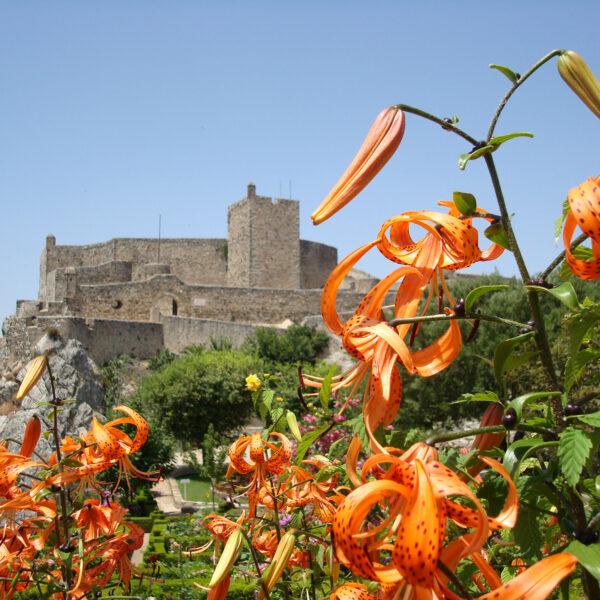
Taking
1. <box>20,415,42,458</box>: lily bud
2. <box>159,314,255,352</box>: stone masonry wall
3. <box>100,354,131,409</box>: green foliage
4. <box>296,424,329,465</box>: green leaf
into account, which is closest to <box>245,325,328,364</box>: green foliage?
<box>159,314,255,352</box>: stone masonry wall

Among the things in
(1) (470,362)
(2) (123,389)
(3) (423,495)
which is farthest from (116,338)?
(3) (423,495)

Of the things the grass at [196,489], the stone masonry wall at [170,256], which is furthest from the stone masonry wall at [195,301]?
the grass at [196,489]

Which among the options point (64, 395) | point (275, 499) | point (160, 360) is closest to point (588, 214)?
point (275, 499)

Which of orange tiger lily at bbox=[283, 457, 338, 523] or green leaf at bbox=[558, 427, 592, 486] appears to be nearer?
green leaf at bbox=[558, 427, 592, 486]

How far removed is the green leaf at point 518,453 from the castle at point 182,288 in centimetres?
1669

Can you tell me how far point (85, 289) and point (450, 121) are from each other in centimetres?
2534

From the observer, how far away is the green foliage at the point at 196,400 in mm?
15281

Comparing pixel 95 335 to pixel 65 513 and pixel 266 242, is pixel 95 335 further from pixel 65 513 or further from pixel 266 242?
pixel 65 513

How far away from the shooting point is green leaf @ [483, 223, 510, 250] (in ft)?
3.20

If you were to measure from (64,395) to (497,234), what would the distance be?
8.51 metres

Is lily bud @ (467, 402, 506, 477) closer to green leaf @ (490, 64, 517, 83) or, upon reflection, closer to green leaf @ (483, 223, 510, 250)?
green leaf @ (483, 223, 510, 250)

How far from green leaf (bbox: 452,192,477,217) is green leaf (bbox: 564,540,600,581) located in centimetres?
47

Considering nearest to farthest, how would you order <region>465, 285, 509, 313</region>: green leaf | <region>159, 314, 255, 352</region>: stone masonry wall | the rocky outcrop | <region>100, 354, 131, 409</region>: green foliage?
<region>465, 285, 509, 313</region>: green leaf
the rocky outcrop
<region>100, 354, 131, 409</region>: green foliage
<region>159, 314, 255, 352</region>: stone masonry wall

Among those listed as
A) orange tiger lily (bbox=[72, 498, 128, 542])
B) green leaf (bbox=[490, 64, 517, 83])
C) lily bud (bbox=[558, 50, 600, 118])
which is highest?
green leaf (bbox=[490, 64, 517, 83])
